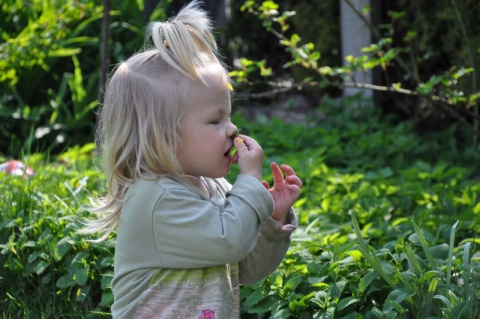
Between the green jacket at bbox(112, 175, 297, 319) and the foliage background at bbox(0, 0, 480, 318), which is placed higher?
the green jacket at bbox(112, 175, 297, 319)

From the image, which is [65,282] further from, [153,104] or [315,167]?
[315,167]

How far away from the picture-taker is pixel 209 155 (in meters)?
2.25

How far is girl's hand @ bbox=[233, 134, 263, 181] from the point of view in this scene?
87.1 inches

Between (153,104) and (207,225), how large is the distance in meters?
0.37

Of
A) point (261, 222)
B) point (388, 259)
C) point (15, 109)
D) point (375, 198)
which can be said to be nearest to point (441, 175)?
point (375, 198)

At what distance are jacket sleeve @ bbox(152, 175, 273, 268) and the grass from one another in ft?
1.68

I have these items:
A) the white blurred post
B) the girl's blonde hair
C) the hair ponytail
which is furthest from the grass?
the white blurred post

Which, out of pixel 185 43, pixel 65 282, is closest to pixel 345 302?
pixel 185 43

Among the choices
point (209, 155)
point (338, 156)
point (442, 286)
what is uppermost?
point (209, 155)

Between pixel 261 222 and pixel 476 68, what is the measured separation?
2.94m

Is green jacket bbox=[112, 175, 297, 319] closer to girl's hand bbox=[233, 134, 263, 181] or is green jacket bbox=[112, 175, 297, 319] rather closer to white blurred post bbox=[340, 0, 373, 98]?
girl's hand bbox=[233, 134, 263, 181]

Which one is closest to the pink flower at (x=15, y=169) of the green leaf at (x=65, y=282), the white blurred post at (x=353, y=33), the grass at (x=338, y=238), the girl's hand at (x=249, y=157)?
the grass at (x=338, y=238)

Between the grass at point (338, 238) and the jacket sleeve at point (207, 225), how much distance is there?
51 cm

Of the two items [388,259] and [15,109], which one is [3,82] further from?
[388,259]
